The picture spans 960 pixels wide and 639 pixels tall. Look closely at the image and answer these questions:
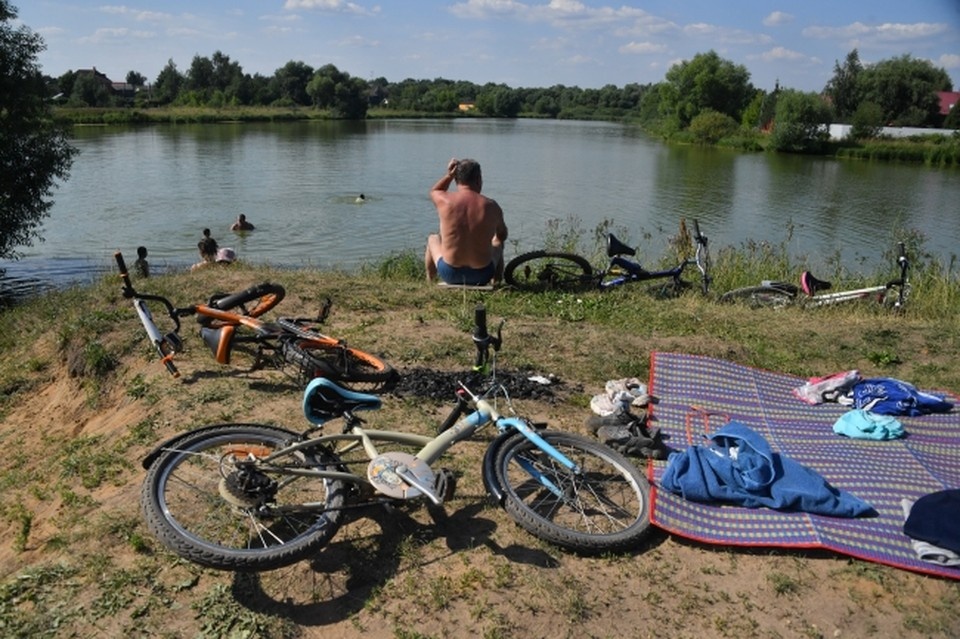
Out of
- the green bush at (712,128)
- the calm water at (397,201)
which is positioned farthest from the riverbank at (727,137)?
the calm water at (397,201)

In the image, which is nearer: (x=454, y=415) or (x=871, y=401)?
(x=454, y=415)

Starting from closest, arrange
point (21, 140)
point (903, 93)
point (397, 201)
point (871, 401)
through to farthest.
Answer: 1. point (871, 401)
2. point (21, 140)
3. point (397, 201)
4. point (903, 93)

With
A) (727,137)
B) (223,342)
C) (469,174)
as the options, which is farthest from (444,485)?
(727,137)

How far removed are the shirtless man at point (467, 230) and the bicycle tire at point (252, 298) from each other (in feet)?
7.34

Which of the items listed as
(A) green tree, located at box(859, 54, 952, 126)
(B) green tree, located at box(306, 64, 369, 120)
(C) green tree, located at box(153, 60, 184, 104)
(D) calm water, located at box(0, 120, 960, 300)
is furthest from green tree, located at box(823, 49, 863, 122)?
(C) green tree, located at box(153, 60, 184, 104)

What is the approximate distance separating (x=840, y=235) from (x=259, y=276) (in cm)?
1787

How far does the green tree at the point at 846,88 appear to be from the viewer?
59125 mm

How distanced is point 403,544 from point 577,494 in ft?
3.32

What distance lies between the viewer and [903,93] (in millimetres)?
50406

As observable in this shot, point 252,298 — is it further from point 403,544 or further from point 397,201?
point 397,201

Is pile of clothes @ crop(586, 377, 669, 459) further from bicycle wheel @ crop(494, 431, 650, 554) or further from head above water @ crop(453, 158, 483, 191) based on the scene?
head above water @ crop(453, 158, 483, 191)

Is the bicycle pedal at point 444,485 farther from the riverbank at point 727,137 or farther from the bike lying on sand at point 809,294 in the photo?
the riverbank at point 727,137


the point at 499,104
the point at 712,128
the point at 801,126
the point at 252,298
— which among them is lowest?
the point at 252,298

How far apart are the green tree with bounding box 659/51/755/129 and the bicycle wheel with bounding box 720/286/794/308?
226ft
